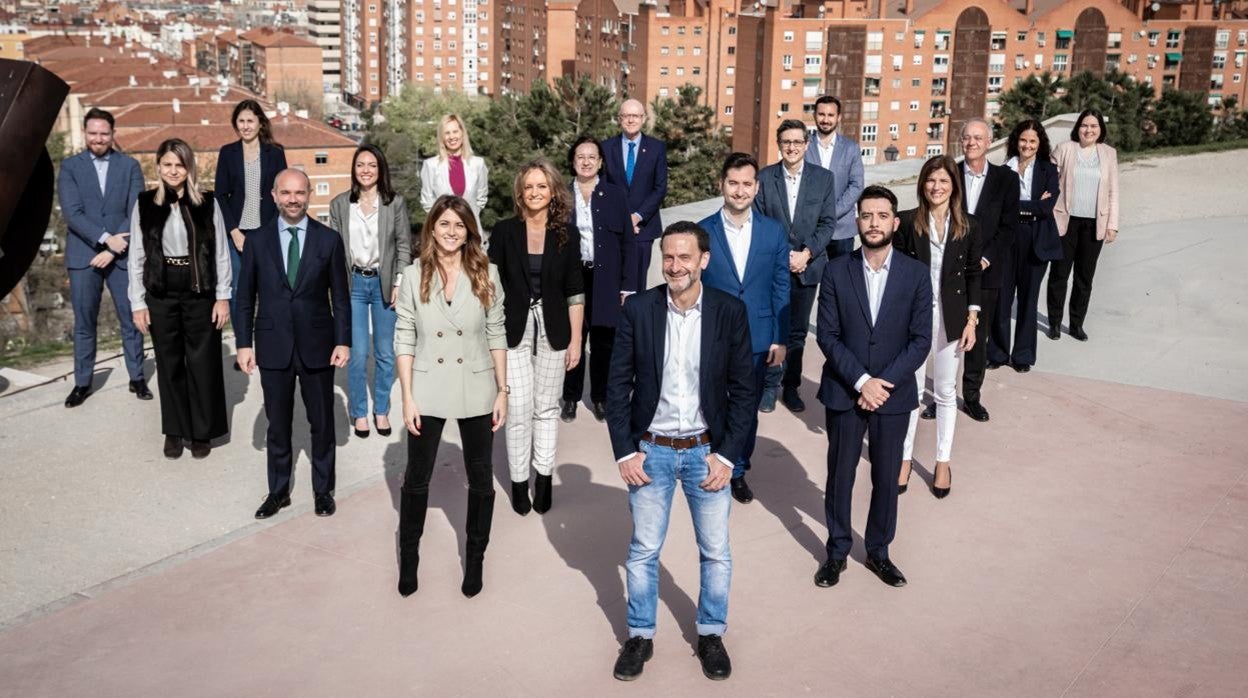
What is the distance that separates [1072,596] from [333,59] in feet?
640

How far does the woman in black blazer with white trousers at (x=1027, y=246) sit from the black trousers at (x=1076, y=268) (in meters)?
0.47

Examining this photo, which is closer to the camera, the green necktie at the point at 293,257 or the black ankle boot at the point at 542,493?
the green necktie at the point at 293,257

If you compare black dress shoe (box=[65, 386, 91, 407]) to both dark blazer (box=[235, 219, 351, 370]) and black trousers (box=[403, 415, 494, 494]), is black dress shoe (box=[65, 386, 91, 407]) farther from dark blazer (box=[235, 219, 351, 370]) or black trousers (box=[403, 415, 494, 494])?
black trousers (box=[403, 415, 494, 494])

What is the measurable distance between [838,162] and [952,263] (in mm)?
1797

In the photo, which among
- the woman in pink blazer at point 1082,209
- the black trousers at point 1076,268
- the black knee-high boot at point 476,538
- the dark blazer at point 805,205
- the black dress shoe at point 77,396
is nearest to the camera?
the black knee-high boot at point 476,538

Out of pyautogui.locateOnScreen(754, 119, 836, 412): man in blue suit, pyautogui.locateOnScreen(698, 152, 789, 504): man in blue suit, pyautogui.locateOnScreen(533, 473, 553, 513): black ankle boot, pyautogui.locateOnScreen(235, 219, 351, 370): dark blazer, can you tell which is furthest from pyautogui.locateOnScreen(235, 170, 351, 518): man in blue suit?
pyautogui.locateOnScreen(754, 119, 836, 412): man in blue suit

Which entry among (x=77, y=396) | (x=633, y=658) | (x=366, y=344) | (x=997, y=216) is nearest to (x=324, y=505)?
(x=366, y=344)

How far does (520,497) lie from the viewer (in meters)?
6.19

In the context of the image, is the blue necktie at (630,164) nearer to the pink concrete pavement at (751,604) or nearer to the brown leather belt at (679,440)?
the pink concrete pavement at (751,604)

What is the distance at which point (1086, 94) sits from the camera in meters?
34.6

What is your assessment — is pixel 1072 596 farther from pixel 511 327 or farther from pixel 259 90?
pixel 259 90

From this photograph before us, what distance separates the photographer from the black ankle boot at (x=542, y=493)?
6.23 meters

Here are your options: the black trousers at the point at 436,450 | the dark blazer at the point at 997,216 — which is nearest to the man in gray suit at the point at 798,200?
the dark blazer at the point at 997,216

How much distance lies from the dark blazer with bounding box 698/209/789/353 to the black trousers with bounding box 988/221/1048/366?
9.62 ft
